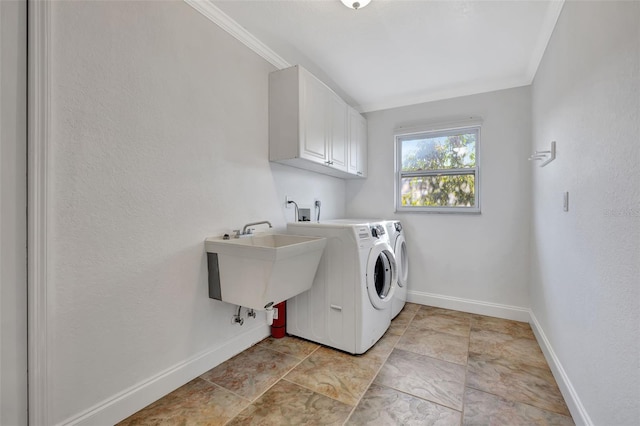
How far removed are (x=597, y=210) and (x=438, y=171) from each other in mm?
1994

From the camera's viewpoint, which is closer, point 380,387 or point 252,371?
point 380,387

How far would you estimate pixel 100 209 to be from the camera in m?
1.33

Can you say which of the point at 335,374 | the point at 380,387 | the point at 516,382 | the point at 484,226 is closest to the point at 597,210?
the point at 516,382

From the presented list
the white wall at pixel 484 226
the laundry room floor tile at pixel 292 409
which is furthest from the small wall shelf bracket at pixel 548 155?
the laundry room floor tile at pixel 292 409

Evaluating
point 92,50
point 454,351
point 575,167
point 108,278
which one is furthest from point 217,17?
point 454,351

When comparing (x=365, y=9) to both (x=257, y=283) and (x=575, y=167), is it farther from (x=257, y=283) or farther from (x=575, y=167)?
(x=257, y=283)

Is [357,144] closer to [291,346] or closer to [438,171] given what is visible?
[438,171]

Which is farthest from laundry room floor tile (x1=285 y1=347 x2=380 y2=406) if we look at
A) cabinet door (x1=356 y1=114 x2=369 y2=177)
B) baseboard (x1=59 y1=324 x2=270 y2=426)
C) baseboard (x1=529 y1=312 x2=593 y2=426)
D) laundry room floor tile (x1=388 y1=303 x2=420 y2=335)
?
cabinet door (x1=356 y1=114 x2=369 y2=177)

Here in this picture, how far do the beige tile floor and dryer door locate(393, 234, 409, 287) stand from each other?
642mm

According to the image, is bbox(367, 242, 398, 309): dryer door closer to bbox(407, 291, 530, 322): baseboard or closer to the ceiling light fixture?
bbox(407, 291, 530, 322): baseboard

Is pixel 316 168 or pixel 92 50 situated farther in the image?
pixel 316 168

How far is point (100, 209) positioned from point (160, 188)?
1.02 ft

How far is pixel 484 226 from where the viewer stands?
9.55ft

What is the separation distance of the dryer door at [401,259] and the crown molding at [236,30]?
196cm
